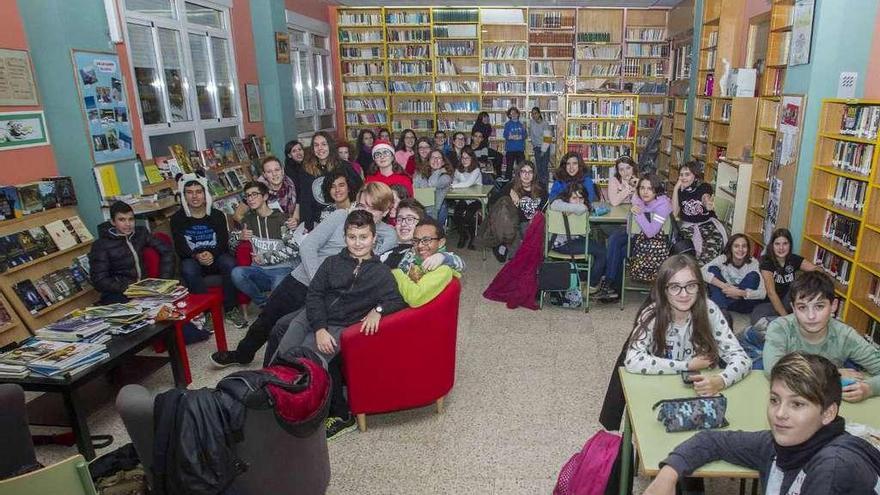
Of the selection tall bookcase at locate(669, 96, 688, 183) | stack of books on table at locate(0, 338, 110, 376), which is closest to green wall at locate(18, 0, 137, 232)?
stack of books on table at locate(0, 338, 110, 376)

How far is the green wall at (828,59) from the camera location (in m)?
4.34

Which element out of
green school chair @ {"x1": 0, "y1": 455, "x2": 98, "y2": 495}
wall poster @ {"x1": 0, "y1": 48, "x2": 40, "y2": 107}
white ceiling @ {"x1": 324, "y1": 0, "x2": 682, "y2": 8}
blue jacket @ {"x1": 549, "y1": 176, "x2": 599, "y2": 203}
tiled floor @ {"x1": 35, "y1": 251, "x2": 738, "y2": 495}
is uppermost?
Answer: white ceiling @ {"x1": 324, "y1": 0, "x2": 682, "y2": 8}

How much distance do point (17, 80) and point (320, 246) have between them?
2614 millimetres

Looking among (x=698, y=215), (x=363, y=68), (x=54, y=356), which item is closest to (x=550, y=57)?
(x=363, y=68)

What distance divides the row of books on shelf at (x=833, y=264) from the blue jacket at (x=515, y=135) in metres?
6.16

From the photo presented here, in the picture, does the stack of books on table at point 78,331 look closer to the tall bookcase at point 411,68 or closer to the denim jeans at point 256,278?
the denim jeans at point 256,278

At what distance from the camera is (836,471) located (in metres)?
1.37

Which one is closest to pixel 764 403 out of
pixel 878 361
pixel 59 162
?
pixel 878 361

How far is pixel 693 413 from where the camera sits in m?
1.77

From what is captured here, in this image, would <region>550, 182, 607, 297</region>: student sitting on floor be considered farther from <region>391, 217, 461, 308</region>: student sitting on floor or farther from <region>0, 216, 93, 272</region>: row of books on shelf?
<region>0, 216, 93, 272</region>: row of books on shelf

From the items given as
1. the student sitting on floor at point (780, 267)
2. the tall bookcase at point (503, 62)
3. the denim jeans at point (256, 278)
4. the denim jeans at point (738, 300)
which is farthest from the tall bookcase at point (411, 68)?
the student sitting on floor at point (780, 267)

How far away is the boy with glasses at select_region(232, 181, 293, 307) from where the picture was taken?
4469 millimetres

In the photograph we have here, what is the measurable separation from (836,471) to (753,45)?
676cm

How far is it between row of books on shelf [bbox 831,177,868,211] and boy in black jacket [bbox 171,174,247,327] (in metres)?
4.83
